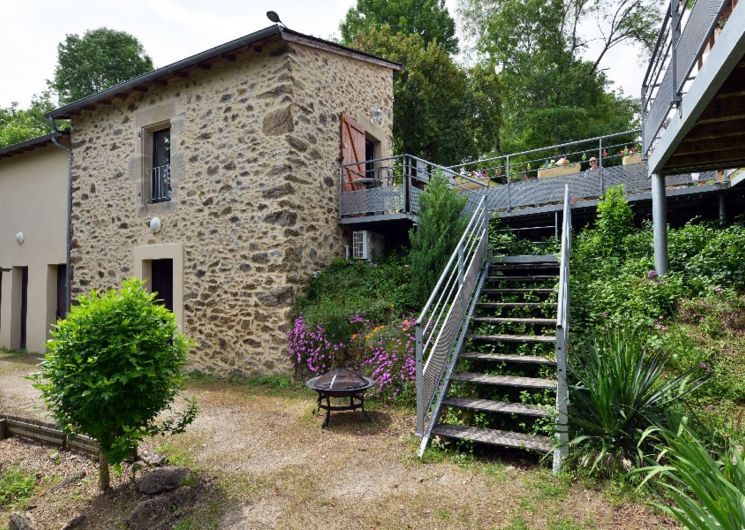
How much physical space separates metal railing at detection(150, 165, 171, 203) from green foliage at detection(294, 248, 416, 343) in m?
3.86

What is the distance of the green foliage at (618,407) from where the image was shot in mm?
3562

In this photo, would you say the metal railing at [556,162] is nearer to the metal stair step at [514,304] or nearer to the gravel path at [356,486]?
the metal stair step at [514,304]

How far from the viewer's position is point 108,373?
359cm

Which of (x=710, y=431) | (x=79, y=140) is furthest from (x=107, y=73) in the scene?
(x=710, y=431)

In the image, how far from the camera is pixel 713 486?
2336 millimetres

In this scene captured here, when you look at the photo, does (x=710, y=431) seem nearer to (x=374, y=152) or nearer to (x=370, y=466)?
(x=370, y=466)

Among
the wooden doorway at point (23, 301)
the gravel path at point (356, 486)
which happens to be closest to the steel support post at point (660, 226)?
the gravel path at point (356, 486)

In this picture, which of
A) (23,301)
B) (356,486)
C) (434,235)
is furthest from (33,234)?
(356,486)

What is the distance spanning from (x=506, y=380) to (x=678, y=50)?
3560 mm

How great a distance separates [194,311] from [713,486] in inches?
305

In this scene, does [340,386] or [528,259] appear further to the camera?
[528,259]

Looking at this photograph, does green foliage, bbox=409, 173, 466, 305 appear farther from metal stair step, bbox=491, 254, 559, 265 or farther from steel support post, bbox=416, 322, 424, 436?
steel support post, bbox=416, 322, 424, 436

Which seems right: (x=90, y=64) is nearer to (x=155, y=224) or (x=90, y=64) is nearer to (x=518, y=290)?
(x=155, y=224)

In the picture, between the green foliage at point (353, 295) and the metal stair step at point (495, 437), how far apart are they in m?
2.58
